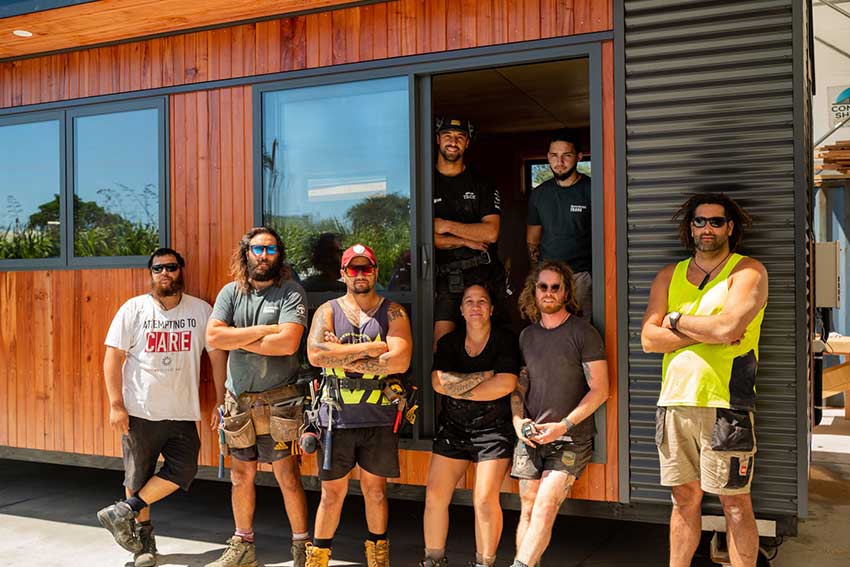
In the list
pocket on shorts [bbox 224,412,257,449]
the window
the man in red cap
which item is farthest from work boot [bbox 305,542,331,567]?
the window

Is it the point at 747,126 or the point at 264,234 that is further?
the point at 264,234

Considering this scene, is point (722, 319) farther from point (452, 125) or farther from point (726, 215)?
point (452, 125)

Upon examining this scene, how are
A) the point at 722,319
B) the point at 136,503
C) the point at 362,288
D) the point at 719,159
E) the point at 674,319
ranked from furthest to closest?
the point at 136,503
the point at 362,288
the point at 719,159
the point at 674,319
the point at 722,319

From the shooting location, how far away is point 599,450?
382cm

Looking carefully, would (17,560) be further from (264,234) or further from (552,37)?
(552,37)

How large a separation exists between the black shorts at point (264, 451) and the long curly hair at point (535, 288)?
136cm

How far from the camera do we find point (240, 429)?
4.02m

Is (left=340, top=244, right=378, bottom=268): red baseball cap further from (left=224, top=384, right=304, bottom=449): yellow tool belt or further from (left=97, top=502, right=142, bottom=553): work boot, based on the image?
(left=97, top=502, right=142, bottom=553): work boot

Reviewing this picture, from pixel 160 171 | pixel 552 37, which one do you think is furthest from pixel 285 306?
pixel 552 37

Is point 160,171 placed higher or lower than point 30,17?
lower

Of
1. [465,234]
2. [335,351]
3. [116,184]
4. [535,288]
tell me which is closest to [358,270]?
[335,351]

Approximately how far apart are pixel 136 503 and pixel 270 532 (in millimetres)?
857

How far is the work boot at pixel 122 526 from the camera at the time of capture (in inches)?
165

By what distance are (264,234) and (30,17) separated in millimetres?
1932
